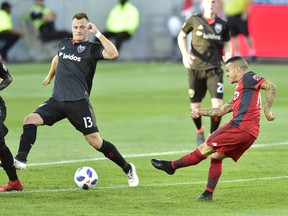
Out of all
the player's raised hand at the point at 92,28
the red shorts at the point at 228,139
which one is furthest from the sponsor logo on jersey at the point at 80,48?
the red shorts at the point at 228,139

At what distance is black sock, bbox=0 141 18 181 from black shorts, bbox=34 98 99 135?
0.88 meters

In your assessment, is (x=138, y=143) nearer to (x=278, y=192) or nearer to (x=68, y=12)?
(x=278, y=192)

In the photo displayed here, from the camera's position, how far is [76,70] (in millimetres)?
12805

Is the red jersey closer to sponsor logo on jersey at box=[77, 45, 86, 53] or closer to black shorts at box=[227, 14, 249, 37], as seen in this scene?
sponsor logo on jersey at box=[77, 45, 86, 53]

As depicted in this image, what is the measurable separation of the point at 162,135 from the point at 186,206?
7.46 meters

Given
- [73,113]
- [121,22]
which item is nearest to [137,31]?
[121,22]

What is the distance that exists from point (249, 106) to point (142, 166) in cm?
350

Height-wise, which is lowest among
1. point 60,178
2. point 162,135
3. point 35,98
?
point 35,98

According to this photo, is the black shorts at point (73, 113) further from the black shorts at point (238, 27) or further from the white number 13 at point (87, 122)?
the black shorts at point (238, 27)

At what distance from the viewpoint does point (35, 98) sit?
84.9 ft

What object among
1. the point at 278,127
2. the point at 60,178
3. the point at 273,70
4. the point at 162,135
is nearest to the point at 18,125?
the point at 162,135

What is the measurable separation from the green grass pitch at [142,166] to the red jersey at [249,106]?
890 millimetres

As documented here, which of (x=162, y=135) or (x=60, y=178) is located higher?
(x=60, y=178)

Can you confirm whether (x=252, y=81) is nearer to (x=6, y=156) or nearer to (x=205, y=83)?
(x=6, y=156)
